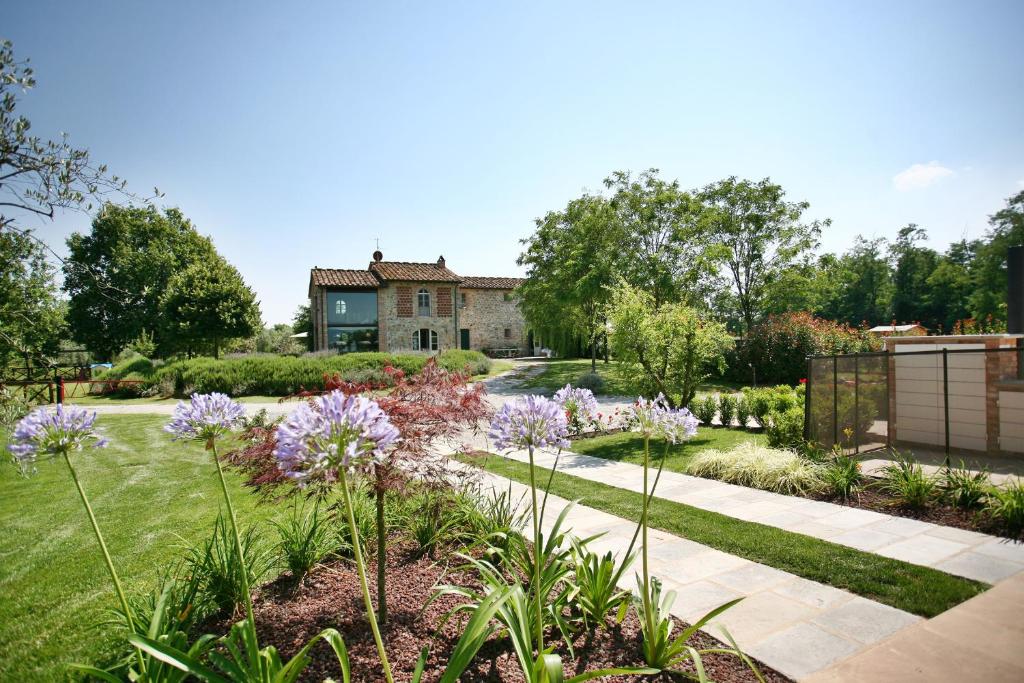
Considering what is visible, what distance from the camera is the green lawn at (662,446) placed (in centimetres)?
821

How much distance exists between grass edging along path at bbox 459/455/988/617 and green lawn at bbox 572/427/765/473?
7.57 ft

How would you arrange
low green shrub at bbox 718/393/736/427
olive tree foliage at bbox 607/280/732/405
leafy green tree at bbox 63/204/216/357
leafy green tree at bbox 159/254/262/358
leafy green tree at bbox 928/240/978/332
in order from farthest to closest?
leafy green tree at bbox 928/240/978/332 → leafy green tree at bbox 63/204/216/357 → leafy green tree at bbox 159/254/262/358 → low green shrub at bbox 718/393/736/427 → olive tree foliage at bbox 607/280/732/405

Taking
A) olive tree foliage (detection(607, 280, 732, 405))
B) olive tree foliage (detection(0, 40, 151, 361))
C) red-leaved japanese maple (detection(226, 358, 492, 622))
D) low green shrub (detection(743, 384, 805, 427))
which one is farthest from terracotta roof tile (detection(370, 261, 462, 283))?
red-leaved japanese maple (detection(226, 358, 492, 622))

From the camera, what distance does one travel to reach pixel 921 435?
7.20m

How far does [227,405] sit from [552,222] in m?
21.9

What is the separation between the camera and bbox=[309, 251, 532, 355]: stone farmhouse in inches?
1128

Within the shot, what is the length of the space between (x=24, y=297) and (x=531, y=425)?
18.1 feet

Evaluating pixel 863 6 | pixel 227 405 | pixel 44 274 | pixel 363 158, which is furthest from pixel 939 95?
pixel 44 274

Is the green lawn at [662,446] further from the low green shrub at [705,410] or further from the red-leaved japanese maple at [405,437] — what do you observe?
the red-leaved japanese maple at [405,437]

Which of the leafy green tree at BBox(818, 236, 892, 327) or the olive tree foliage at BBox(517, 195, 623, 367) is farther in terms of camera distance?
the leafy green tree at BBox(818, 236, 892, 327)

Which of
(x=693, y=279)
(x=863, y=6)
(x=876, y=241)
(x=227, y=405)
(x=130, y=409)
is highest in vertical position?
(x=876, y=241)

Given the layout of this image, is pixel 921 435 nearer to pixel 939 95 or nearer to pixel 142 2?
pixel 939 95

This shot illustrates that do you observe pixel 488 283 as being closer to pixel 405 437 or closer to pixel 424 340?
pixel 424 340

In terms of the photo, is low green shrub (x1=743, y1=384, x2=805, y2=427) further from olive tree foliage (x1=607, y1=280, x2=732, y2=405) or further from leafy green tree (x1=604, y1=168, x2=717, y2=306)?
leafy green tree (x1=604, y1=168, x2=717, y2=306)
